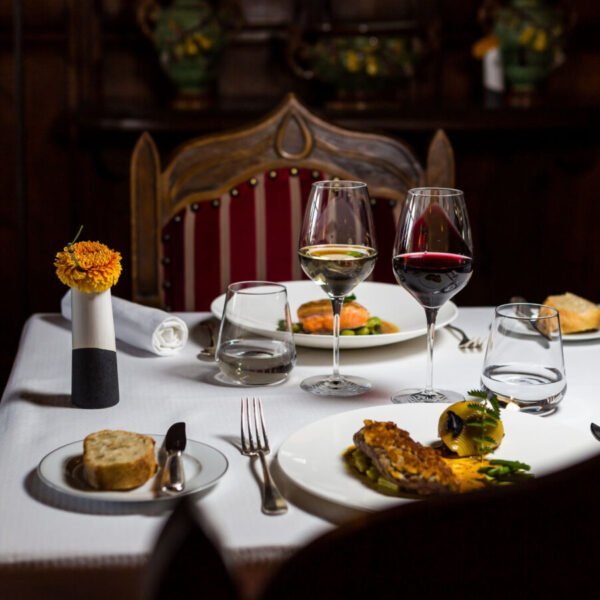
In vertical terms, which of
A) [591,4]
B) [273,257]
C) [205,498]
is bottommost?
[205,498]

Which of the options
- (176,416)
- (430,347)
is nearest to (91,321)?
(176,416)

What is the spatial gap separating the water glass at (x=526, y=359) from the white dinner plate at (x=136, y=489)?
315 mm

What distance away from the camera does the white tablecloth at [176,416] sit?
0.70 m

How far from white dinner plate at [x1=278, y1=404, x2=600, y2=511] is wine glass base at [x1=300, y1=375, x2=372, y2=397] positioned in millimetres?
122

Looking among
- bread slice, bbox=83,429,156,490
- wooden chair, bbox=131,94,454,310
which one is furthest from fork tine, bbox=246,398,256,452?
wooden chair, bbox=131,94,454,310

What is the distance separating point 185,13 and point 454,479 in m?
2.25

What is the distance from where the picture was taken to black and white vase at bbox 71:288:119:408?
101 cm

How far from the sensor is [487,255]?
9.79ft

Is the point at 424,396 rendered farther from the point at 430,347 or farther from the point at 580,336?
the point at 580,336

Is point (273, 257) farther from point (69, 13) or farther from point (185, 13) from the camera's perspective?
point (69, 13)

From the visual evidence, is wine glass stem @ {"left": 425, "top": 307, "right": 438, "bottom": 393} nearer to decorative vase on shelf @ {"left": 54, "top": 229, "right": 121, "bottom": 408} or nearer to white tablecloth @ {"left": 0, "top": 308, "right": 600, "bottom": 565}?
white tablecloth @ {"left": 0, "top": 308, "right": 600, "bottom": 565}

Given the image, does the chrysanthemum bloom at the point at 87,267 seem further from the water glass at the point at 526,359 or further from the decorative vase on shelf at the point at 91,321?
the water glass at the point at 526,359

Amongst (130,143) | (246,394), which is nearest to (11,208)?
(130,143)

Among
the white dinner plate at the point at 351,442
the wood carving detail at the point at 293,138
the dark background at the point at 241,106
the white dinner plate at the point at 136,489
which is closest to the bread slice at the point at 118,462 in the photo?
the white dinner plate at the point at 136,489
